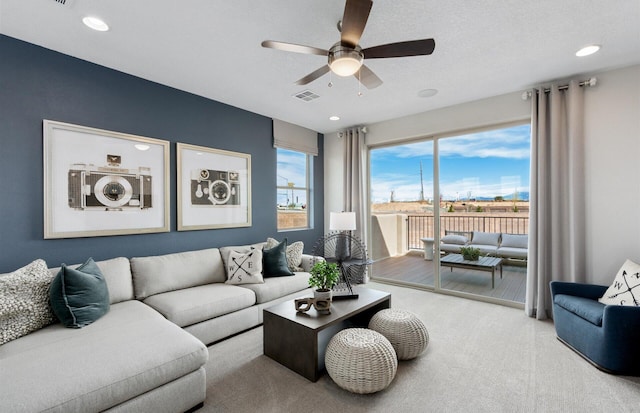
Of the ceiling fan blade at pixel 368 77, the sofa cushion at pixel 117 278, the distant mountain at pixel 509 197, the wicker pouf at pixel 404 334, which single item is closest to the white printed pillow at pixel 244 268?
the sofa cushion at pixel 117 278

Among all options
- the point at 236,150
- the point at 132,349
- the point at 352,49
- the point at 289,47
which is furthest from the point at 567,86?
the point at 132,349

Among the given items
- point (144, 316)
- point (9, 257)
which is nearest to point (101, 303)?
point (144, 316)

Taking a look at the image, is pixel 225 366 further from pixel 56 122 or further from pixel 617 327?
pixel 617 327

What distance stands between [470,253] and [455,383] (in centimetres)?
239

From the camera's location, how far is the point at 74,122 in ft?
8.72

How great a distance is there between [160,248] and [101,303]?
1093 mm

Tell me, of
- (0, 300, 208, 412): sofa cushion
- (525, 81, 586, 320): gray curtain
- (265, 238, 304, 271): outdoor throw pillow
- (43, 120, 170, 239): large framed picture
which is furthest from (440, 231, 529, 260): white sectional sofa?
(43, 120, 170, 239): large framed picture

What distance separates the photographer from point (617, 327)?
2082 mm

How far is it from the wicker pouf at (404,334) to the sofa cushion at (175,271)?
193cm

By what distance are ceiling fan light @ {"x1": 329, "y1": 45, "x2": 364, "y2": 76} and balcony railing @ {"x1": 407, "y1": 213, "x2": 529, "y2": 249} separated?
3019 millimetres

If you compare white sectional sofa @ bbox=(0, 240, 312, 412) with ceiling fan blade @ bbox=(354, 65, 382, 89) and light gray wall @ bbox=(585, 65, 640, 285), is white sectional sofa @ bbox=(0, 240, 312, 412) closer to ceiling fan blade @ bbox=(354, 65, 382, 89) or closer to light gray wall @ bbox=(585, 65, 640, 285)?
ceiling fan blade @ bbox=(354, 65, 382, 89)

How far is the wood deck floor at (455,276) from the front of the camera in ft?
12.3

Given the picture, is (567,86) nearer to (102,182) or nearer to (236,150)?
(236,150)

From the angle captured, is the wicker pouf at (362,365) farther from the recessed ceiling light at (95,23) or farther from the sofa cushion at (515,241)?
the recessed ceiling light at (95,23)
